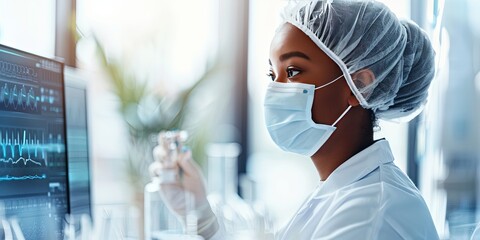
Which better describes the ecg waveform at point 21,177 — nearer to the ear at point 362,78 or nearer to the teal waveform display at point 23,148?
the teal waveform display at point 23,148

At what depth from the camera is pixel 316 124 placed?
133cm

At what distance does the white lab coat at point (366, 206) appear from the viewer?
111 cm

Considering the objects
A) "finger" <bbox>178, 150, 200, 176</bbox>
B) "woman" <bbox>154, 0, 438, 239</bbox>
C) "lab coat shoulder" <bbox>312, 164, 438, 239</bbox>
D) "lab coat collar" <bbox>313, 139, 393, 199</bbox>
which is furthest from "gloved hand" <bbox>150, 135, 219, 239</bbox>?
"lab coat shoulder" <bbox>312, 164, 438, 239</bbox>

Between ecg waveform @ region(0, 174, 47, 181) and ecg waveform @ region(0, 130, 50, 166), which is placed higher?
ecg waveform @ region(0, 130, 50, 166)

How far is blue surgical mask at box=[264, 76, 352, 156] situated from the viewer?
1329 mm

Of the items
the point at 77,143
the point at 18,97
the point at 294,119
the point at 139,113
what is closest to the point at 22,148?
the point at 18,97

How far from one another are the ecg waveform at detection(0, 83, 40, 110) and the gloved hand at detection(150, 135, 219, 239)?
0.58 meters

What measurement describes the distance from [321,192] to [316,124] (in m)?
0.16

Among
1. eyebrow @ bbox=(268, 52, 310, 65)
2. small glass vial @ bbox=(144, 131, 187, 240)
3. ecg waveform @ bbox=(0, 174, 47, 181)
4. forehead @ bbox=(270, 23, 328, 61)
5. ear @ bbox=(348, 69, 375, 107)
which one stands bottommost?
small glass vial @ bbox=(144, 131, 187, 240)

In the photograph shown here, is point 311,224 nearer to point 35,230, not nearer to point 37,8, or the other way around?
point 35,230

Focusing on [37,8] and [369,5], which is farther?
[37,8]

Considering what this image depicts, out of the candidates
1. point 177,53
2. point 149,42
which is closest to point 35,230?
point 149,42

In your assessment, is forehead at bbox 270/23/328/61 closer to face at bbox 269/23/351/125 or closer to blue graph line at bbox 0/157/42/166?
face at bbox 269/23/351/125

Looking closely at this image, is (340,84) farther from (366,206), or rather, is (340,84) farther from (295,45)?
(366,206)
